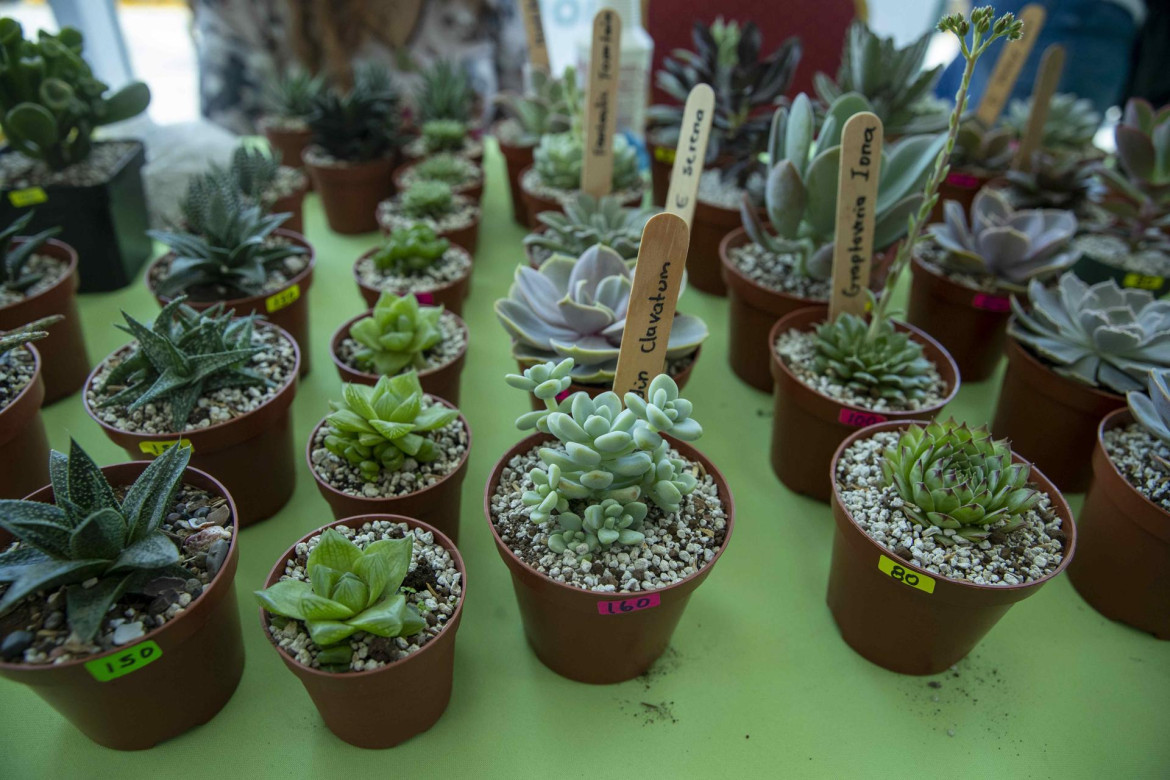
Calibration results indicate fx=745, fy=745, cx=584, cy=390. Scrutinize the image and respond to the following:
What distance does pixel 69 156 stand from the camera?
1890mm

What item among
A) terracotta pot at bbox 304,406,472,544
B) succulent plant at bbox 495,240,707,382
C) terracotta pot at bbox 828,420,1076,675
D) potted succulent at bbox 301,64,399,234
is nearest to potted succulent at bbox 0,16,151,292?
potted succulent at bbox 301,64,399,234

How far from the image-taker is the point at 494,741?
3.47ft

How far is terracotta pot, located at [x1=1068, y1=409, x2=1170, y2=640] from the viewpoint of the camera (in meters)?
1.16

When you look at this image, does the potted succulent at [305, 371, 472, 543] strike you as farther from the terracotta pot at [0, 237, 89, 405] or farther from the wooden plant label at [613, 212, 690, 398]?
the terracotta pot at [0, 237, 89, 405]

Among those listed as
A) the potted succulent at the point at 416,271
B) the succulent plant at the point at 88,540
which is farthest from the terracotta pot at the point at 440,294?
the succulent plant at the point at 88,540

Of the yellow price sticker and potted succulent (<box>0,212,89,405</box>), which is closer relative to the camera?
the yellow price sticker

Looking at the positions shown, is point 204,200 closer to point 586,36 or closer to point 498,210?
point 498,210

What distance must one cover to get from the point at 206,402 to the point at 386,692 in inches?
25.8

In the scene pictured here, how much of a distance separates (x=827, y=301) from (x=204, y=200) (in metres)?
1.39

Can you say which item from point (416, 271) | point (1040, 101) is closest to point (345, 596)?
point (416, 271)

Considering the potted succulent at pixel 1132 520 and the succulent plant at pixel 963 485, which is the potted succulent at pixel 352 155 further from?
the potted succulent at pixel 1132 520

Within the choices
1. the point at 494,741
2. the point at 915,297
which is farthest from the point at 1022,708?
the point at 915,297

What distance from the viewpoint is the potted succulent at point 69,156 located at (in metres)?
1.73

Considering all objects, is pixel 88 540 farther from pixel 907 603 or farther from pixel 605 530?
pixel 907 603
